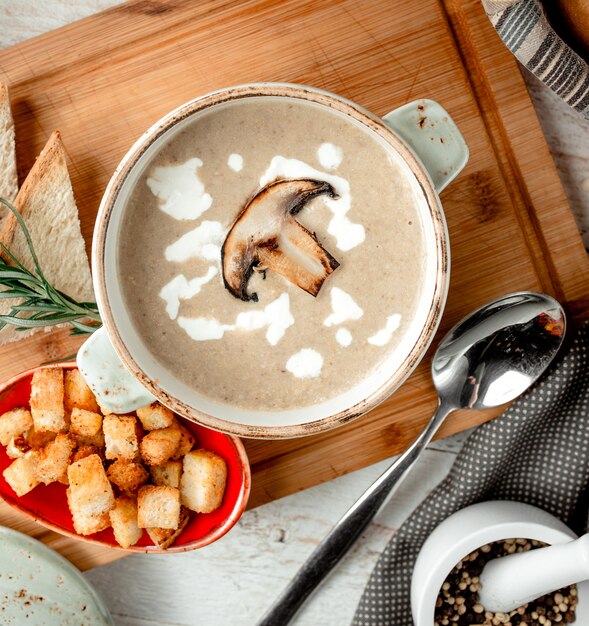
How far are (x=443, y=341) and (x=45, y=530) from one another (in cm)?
98

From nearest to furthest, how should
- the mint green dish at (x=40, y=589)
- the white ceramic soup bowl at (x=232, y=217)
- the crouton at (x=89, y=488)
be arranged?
the white ceramic soup bowl at (x=232, y=217), the crouton at (x=89, y=488), the mint green dish at (x=40, y=589)

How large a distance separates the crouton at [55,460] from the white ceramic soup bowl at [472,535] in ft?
2.62

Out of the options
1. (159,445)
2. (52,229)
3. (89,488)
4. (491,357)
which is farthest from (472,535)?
(52,229)

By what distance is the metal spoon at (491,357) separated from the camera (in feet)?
4.84

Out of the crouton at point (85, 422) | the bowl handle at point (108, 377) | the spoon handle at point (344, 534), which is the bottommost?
the spoon handle at point (344, 534)

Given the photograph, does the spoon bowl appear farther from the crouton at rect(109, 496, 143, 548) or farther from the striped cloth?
the crouton at rect(109, 496, 143, 548)

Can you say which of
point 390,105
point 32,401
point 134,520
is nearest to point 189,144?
point 390,105

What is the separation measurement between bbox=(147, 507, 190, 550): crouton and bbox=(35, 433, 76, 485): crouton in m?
0.22

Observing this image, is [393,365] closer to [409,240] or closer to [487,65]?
[409,240]

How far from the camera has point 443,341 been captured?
4.93 ft

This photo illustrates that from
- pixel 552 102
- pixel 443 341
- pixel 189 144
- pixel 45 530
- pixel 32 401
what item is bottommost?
pixel 45 530

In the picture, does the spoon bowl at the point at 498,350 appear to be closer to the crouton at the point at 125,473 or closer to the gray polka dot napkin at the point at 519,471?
the gray polka dot napkin at the point at 519,471

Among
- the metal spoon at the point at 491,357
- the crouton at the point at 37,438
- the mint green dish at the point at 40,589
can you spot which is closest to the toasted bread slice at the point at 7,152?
the crouton at the point at 37,438

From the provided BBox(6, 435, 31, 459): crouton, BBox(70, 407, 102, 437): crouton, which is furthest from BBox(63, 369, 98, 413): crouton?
BBox(6, 435, 31, 459): crouton
